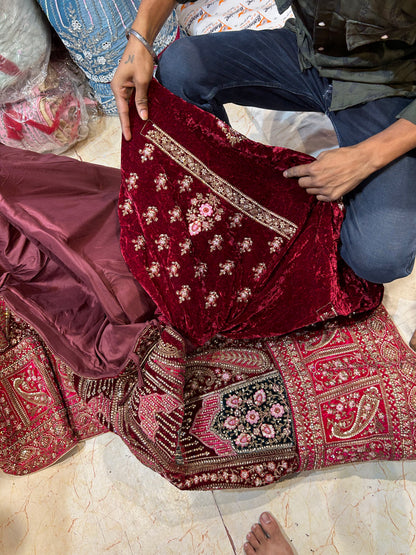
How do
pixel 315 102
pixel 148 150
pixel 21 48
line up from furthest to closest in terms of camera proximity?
1. pixel 21 48
2. pixel 315 102
3. pixel 148 150

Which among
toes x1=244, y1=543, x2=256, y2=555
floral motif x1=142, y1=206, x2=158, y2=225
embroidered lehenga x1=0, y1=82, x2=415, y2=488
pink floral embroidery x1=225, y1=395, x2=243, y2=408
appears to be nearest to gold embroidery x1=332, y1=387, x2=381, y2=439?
embroidered lehenga x1=0, y1=82, x2=415, y2=488

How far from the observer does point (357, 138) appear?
3.44 feet

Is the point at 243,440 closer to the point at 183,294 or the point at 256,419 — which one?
the point at 256,419

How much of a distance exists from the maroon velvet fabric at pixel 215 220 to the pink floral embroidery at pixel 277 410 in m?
0.22

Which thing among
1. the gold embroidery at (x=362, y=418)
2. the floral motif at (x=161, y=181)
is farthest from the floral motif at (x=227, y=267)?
the gold embroidery at (x=362, y=418)

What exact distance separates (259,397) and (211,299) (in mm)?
278

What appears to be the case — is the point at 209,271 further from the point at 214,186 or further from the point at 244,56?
the point at 244,56

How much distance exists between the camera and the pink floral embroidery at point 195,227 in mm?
1050

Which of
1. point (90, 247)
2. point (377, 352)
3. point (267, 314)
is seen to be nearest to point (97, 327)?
point (90, 247)

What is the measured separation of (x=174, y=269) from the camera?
102 centimetres

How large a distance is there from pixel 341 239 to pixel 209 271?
1.09 feet

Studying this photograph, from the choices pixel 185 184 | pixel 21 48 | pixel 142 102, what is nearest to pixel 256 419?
pixel 185 184

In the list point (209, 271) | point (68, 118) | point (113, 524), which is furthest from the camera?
point (68, 118)

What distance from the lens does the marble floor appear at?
1.14 meters
